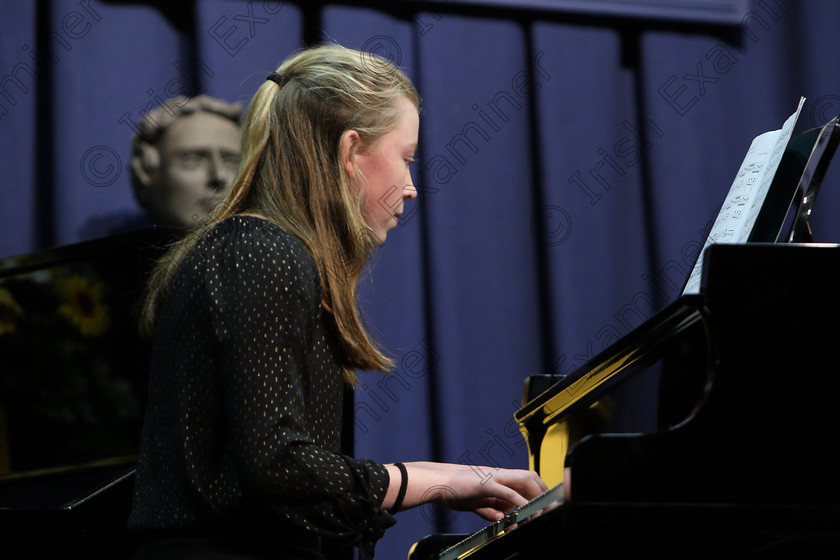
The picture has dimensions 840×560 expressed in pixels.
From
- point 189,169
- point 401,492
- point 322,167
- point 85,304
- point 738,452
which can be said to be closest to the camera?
point 738,452

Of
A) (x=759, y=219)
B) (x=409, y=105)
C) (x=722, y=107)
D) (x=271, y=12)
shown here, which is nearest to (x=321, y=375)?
(x=409, y=105)

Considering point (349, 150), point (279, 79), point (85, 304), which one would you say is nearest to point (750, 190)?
point (349, 150)

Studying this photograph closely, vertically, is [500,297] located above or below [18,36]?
below

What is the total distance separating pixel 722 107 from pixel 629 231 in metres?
0.53

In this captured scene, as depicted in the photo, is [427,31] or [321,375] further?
[427,31]

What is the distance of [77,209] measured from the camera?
2402mm

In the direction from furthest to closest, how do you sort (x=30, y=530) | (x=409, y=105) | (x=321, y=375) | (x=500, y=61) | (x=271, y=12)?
(x=500, y=61), (x=271, y=12), (x=30, y=530), (x=409, y=105), (x=321, y=375)

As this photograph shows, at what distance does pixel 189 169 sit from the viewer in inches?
89.0

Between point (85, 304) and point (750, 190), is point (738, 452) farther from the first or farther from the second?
point (85, 304)

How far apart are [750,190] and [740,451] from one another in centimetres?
44

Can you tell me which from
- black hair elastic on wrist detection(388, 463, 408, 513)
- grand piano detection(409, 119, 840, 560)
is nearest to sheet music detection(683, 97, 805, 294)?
grand piano detection(409, 119, 840, 560)

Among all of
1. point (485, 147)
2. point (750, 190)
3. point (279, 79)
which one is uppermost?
point (485, 147)

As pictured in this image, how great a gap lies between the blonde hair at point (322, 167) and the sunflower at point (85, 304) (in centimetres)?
63

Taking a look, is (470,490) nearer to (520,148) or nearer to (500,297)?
(500,297)
